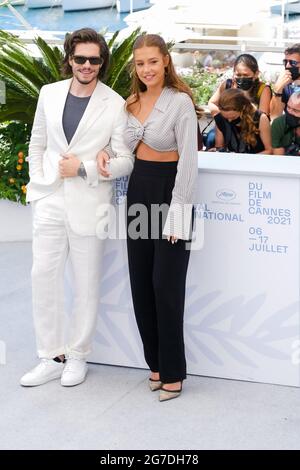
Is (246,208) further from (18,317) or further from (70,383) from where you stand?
(18,317)

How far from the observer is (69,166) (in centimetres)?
461

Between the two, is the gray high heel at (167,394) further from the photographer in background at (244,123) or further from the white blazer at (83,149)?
the photographer in background at (244,123)

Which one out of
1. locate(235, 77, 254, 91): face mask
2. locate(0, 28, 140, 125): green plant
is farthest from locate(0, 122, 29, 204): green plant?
locate(235, 77, 254, 91): face mask

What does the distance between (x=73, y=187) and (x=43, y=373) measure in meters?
1.03

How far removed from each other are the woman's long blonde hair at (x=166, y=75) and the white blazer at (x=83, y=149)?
13 centimetres

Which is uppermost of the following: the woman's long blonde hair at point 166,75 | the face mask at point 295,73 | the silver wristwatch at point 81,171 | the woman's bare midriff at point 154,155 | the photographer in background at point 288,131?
the face mask at point 295,73

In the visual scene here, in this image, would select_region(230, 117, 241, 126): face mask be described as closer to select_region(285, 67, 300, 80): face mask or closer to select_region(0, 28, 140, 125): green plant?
select_region(0, 28, 140, 125): green plant

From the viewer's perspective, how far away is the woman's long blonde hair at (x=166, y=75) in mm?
4453

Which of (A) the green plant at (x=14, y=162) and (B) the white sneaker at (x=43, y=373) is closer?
(B) the white sneaker at (x=43, y=373)

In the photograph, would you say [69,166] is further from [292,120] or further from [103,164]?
[292,120]

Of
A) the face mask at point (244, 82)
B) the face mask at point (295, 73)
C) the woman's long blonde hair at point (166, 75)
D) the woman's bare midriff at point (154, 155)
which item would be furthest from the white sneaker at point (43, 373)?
the face mask at point (295, 73)

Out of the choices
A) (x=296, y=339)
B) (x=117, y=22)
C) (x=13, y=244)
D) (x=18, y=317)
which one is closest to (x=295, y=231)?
(x=296, y=339)

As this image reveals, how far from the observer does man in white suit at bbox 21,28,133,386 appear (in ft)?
15.2

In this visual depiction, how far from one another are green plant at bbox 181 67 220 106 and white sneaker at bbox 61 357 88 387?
4679 millimetres
